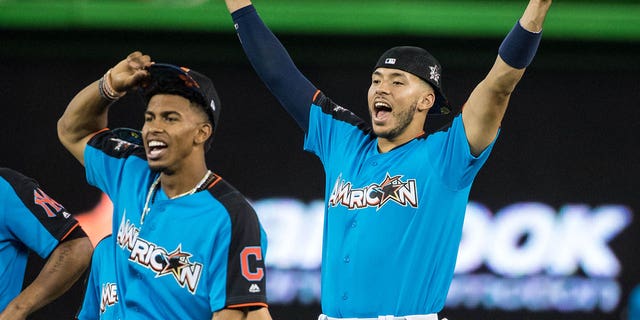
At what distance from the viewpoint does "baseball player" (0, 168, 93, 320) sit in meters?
4.46

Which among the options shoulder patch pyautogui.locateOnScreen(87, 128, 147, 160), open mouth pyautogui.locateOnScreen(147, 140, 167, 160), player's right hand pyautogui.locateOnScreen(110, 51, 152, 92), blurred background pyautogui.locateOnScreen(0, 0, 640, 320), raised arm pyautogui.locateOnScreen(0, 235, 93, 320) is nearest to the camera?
open mouth pyautogui.locateOnScreen(147, 140, 167, 160)

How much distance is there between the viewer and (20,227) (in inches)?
177

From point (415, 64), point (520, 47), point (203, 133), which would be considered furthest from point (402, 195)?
point (203, 133)

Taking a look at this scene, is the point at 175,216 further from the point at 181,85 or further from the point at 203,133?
the point at 181,85

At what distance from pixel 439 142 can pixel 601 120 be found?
3.50 metres

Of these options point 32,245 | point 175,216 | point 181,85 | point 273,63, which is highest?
point 273,63

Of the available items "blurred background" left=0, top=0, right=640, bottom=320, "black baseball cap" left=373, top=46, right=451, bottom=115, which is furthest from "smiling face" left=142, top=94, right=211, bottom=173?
"blurred background" left=0, top=0, right=640, bottom=320

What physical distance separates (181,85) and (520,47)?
1.25m

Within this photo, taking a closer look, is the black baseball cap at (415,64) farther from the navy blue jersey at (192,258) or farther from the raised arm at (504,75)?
the navy blue jersey at (192,258)

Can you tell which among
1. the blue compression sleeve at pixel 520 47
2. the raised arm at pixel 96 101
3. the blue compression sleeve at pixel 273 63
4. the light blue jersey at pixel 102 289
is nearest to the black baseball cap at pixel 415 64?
the blue compression sleeve at pixel 273 63

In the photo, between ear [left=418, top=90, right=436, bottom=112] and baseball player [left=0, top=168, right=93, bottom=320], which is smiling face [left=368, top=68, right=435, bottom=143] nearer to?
ear [left=418, top=90, right=436, bottom=112]

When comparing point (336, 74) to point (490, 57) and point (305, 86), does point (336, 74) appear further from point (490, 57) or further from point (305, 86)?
point (305, 86)

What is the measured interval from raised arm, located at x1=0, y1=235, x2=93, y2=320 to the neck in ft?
3.12

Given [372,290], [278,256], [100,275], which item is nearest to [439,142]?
[372,290]
